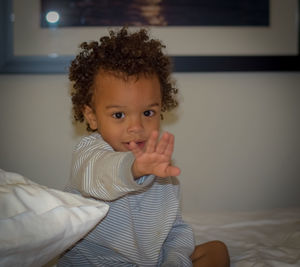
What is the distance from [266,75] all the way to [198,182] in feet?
1.63

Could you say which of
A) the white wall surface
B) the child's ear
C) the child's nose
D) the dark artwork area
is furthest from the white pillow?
the dark artwork area

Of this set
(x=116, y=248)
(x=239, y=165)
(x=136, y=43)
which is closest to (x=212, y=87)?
(x=239, y=165)

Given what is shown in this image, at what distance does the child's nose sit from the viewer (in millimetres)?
886

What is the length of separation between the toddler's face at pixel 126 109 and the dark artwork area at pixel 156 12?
1.62 ft

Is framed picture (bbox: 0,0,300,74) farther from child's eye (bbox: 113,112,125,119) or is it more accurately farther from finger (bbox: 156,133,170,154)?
finger (bbox: 156,133,170,154)

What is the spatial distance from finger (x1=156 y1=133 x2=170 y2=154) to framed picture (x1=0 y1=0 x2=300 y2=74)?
764 mm

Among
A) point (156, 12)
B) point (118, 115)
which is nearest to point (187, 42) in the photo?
point (156, 12)

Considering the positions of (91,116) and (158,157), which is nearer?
(158,157)

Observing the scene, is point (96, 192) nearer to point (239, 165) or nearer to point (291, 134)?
point (239, 165)

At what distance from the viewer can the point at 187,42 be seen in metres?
1.38

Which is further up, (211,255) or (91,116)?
(91,116)

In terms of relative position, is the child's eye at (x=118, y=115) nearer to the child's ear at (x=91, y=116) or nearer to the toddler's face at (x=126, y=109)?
the toddler's face at (x=126, y=109)

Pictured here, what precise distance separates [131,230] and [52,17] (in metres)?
0.85

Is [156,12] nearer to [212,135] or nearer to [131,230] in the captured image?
[212,135]
